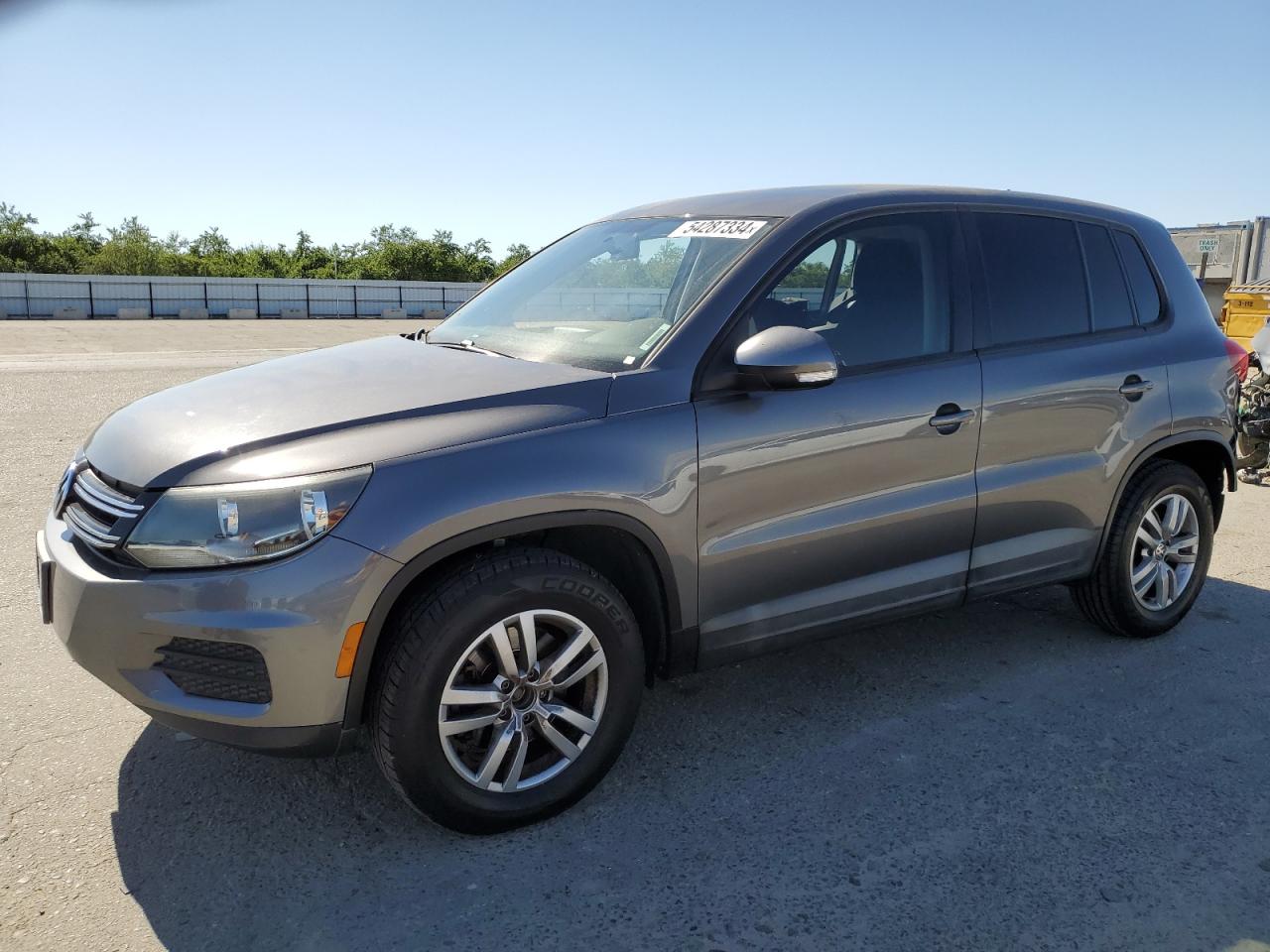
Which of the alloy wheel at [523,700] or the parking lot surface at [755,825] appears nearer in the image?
the parking lot surface at [755,825]

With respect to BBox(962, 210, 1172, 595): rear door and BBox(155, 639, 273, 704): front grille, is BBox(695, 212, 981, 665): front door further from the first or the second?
BBox(155, 639, 273, 704): front grille

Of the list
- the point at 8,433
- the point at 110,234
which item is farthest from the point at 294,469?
the point at 110,234

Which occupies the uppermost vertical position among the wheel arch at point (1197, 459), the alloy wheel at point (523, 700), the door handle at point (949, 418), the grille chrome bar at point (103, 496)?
the door handle at point (949, 418)

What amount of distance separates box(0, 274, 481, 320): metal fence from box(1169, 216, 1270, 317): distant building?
979 inches

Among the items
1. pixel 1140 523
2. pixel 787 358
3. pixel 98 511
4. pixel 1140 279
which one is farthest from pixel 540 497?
pixel 1140 279

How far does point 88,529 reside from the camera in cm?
283

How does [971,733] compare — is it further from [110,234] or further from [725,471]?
[110,234]

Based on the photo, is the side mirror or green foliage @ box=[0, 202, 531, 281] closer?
the side mirror

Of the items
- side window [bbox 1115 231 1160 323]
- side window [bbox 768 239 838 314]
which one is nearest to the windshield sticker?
side window [bbox 768 239 838 314]

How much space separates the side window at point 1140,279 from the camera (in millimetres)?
4352

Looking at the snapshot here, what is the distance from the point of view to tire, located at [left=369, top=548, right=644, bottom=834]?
8.87ft

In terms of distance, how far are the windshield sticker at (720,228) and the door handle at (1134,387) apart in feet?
5.65

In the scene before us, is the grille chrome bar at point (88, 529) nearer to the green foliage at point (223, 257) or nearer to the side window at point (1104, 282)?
the side window at point (1104, 282)

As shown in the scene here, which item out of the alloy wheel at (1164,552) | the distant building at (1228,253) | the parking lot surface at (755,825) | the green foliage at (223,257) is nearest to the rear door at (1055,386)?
the alloy wheel at (1164,552)
